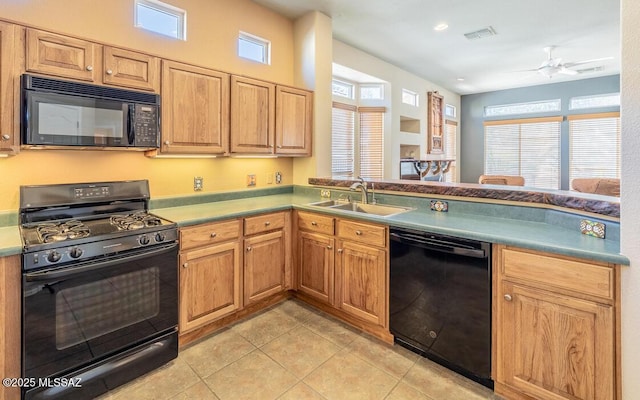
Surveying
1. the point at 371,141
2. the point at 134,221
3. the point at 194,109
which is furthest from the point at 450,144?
the point at 134,221

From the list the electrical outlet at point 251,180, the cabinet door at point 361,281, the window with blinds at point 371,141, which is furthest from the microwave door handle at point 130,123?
the window with blinds at point 371,141

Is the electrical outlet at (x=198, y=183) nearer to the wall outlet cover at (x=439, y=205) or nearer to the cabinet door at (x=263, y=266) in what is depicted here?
the cabinet door at (x=263, y=266)

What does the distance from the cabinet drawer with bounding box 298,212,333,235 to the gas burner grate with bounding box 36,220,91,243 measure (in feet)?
5.42

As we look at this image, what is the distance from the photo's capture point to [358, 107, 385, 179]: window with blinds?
5.66 meters

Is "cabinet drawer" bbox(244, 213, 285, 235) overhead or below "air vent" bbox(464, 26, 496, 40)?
below

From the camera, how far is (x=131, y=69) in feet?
7.50

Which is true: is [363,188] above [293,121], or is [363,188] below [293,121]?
below

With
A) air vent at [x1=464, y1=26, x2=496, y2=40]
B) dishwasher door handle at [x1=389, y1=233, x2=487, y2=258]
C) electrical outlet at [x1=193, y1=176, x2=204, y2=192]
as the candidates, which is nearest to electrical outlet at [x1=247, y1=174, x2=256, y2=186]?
electrical outlet at [x1=193, y1=176, x2=204, y2=192]

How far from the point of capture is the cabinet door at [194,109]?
2.50 m

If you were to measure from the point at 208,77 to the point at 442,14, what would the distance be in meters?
2.91

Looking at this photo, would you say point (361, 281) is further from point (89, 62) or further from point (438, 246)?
point (89, 62)

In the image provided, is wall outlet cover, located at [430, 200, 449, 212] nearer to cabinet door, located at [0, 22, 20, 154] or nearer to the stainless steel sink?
the stainless steel sink

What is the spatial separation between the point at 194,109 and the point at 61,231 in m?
1.28

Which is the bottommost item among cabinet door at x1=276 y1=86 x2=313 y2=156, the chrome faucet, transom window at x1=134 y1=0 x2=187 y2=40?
the chrome faucet
